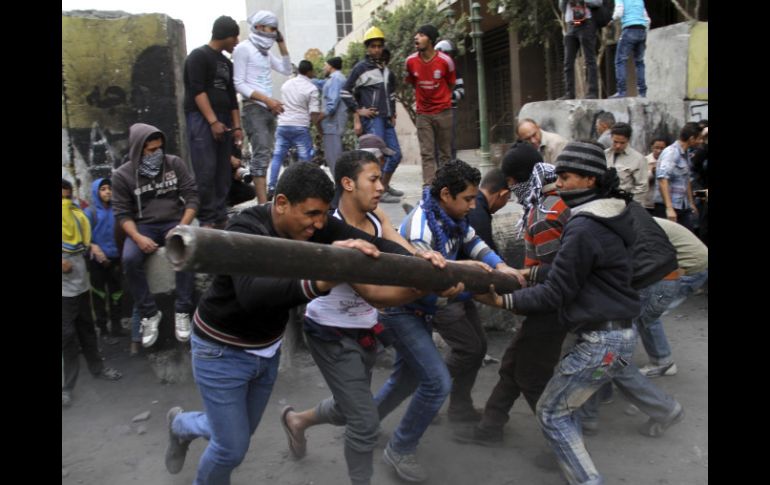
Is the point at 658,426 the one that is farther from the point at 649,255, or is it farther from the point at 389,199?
the point at 389,199

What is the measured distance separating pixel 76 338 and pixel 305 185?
320 cm

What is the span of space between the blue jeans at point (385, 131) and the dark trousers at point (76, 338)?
3728mm

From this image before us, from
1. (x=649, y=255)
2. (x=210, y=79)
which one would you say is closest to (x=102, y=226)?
(x=210, y=79)

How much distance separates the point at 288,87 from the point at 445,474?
17.0 ft

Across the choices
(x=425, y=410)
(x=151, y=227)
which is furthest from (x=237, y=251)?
(x=151, y=227)

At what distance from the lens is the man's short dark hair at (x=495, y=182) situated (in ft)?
13.9

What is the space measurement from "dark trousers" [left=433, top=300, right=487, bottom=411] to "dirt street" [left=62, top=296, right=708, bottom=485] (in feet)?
1.38

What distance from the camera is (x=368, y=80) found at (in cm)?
771

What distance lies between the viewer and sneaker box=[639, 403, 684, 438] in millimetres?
4156

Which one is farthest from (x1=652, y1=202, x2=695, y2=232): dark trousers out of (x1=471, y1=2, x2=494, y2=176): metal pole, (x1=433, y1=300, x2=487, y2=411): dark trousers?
(x1=471, y1=2, x2=494, y2=176): metal pole

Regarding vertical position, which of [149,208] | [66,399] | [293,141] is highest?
[293,141]

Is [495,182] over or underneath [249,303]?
over

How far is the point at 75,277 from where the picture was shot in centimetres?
492

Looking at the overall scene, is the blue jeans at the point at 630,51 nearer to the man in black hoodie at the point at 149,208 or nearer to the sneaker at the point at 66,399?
the man in black hoodie at the point at 149,208
